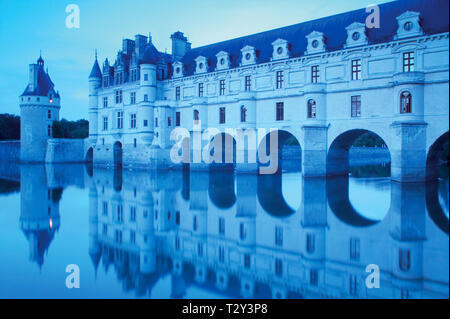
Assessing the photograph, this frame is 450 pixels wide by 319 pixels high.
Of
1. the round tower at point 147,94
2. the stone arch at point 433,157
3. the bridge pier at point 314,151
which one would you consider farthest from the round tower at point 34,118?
the stone arch at point 433,157

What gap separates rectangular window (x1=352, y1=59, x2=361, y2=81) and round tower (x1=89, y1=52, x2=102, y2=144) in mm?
30599

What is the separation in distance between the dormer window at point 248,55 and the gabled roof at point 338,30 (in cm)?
59

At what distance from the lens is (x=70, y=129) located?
78.2 m

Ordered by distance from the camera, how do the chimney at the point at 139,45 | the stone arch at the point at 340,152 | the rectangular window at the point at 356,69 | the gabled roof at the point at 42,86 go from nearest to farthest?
the rectangular window at the point at 356,69 → the stone arch at the point at 340,152 → the chimney at the point at 139,45 → the gabled roof at the point at 42,86

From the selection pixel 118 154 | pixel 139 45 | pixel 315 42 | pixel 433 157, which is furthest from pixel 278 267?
pixel 118 154

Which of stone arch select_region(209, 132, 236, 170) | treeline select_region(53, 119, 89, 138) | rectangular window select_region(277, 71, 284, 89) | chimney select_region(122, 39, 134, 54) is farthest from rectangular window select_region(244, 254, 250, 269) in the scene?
treeline select_region(53, 119, 89, 138)

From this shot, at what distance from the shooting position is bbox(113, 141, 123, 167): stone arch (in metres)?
41.2

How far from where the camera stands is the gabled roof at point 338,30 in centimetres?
2231

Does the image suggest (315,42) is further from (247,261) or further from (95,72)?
(95,72)

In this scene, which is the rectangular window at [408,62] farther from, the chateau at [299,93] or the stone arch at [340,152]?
the stone arch at [340,152]

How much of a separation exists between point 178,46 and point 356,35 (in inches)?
835
